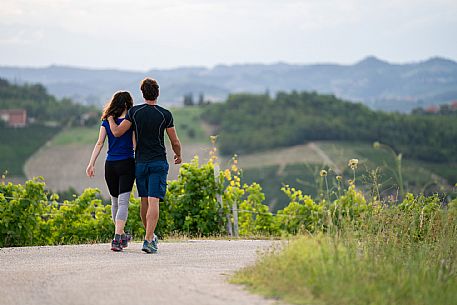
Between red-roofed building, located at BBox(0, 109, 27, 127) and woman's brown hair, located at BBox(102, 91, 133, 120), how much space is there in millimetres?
139748

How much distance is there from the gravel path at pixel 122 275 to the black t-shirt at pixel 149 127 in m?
1.27

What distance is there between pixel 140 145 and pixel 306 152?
13056 centimetres

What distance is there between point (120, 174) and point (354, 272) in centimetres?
424

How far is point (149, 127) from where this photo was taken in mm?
10211

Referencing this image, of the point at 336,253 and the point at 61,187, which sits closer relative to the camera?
the point at 336,253

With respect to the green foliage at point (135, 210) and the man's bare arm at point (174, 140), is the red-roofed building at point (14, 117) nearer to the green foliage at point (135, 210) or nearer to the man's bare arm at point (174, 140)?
the green foliage at point (135, 210)

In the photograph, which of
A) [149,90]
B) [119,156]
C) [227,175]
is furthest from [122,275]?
[227,175]

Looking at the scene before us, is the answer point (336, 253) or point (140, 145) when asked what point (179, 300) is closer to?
point (336, 253)

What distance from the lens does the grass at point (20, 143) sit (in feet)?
404

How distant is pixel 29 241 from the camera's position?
1611cm

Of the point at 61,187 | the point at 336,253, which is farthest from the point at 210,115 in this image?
the point at 336,253

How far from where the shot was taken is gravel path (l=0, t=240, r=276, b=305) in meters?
7.16

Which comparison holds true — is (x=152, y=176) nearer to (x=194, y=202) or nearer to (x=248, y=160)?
(x=194, y=202)

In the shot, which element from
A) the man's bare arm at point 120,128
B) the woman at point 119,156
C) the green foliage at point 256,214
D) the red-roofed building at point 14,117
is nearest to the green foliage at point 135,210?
the green foliage at point 256,214
